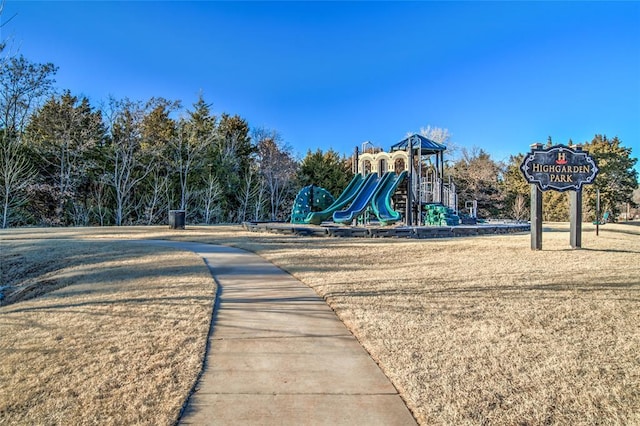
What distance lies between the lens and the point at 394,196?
1998cm

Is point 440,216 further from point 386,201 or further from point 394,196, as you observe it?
point 386,201

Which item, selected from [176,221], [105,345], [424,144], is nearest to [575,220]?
[424,144]

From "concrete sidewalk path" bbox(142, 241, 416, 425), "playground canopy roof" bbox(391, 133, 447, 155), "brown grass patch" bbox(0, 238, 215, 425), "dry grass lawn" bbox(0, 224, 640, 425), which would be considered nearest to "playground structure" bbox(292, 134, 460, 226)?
"playground canopy roof" bbox(391, 133, 447, 155)

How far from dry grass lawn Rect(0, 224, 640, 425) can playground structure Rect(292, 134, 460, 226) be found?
9.94m

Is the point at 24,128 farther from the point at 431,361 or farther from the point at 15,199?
the point at 431,361

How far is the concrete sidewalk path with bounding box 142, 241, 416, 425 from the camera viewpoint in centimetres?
258

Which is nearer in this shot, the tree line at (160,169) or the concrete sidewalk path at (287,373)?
the concrete sidewalk path at (287,373)

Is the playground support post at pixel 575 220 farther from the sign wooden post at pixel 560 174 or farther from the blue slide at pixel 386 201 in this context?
the blue slide at pixel 386 201

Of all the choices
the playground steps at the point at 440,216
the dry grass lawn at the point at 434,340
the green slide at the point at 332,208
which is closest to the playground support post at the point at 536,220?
the dry grass lawn at the point at 434,340

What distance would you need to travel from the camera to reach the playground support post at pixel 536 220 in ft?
34.7

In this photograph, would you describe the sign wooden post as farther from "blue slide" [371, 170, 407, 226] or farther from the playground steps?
the playground steps

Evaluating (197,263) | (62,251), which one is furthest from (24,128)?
(197,263)

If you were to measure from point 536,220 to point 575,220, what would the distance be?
4.10ft

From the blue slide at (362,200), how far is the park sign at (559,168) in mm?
7620
